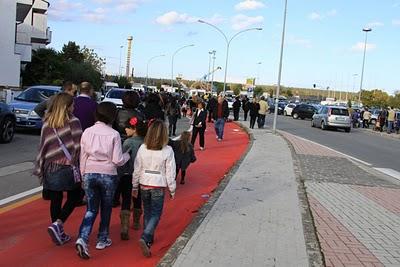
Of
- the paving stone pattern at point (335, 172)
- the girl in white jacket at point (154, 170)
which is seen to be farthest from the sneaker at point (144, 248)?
the paving stone pattern at point (335, 172)

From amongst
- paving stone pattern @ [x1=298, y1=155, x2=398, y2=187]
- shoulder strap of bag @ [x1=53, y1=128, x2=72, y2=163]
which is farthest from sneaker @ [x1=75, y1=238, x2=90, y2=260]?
paving stone pattern @ [x1=298, y1=155, x2=398, y2=187]

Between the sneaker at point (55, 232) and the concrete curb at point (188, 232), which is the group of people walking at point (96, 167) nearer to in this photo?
the sneaker at point (55, 232)

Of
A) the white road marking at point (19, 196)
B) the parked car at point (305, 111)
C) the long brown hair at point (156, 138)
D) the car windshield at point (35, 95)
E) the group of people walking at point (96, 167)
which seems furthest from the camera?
the parked car at point (305, 111)

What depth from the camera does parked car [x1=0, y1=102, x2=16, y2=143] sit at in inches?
560

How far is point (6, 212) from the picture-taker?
7062 millimetres

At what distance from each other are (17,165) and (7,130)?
12.6 feet

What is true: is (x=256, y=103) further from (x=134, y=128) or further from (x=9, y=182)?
(x=134, y=128)

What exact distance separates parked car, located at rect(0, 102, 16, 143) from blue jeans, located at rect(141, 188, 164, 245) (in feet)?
31.7

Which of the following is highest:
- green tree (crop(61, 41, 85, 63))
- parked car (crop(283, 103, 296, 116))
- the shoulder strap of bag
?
green tree (crop(61, 41, 85, 63))

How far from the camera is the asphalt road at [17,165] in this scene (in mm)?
8785

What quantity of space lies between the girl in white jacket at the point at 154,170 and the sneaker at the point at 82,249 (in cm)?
54

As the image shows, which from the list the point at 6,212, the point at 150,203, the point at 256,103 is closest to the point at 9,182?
the point at 6,212

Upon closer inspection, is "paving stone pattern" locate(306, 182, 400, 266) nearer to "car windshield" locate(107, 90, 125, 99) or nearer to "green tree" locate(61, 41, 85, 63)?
"car windshield" locate(107, 90, 125, 99)

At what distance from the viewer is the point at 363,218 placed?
7.87 metres
